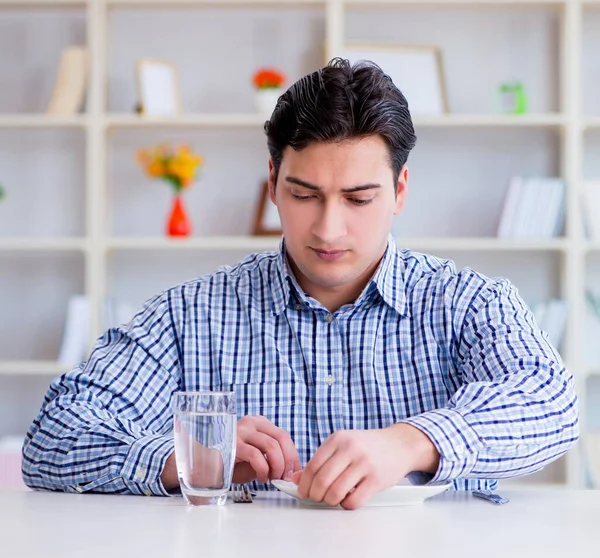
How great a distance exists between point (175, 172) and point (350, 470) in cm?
229

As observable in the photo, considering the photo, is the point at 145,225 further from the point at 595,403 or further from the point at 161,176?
the point at 595,403

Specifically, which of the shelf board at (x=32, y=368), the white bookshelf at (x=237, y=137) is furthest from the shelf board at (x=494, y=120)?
the shelf board at (x=32, y=368)

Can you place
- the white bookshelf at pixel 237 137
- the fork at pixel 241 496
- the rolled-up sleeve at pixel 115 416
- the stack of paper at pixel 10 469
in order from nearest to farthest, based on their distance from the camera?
the fork at pixel 241 496
the rolled-up sleeve at pixel 115 416
the stack of paper at pixel 10 469
the white bookshelf at pixel 237 137

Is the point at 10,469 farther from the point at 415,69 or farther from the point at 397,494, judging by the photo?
the point at 397,494

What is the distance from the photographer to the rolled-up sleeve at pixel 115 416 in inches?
52.8

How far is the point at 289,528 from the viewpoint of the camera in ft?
3.35

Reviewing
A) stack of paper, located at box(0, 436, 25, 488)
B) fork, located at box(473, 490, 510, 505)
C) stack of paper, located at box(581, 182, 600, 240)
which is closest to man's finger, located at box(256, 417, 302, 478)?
fork, located at box(473, 490, 510, 505)

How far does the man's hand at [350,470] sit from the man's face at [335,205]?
439 mm

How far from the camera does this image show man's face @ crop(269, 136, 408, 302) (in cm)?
152

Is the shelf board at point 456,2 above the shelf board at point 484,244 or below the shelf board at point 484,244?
above

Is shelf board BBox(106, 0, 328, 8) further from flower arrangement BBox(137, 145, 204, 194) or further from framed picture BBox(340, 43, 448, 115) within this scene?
flower arrangement BBox(137, 145, 204, 194)

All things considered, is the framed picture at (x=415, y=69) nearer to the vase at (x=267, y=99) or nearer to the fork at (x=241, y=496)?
the vase at (x=267, y=99)

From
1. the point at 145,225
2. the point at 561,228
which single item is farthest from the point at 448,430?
the point at 145,225

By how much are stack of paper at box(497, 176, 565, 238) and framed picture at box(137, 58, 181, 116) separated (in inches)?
45.9
